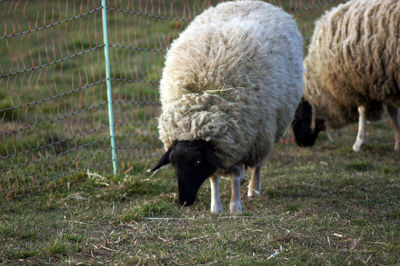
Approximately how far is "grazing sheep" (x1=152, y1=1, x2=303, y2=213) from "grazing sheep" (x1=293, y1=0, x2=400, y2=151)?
1.25m

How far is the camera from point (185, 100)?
12.7 ft

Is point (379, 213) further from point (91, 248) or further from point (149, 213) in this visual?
point (91, 248)

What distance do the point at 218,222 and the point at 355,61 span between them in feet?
9.42

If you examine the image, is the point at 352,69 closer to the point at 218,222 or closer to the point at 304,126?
the point at 304,126

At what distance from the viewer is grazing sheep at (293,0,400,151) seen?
5215mm

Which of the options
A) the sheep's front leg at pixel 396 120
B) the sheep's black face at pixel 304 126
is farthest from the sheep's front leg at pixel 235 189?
the sheep's front leg at pixel 396 120

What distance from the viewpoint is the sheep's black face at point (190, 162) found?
3.69 m

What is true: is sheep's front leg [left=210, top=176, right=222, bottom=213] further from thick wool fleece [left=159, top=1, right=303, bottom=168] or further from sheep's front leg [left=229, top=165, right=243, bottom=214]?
thick wool fleece [left=159, top=1, right=303, bottom=168]

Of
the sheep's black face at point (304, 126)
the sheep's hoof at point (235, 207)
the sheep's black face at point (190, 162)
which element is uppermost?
the sheep's black face at point (190, 162)

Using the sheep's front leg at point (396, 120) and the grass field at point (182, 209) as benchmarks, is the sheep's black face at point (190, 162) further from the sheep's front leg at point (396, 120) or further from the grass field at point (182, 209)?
the sheep's front leg at point (396, 120)

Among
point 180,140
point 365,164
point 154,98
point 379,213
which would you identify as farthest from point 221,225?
point 154,98

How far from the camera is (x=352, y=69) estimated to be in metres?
5.55

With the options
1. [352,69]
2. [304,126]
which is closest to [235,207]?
[352,69]

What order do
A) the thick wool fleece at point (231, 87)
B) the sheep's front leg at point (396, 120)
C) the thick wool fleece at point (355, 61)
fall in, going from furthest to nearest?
the sheep's front leg at point (396, 120), the thick wool fleece at point (355, 61), the thick wool fleece at point (231, 87)
